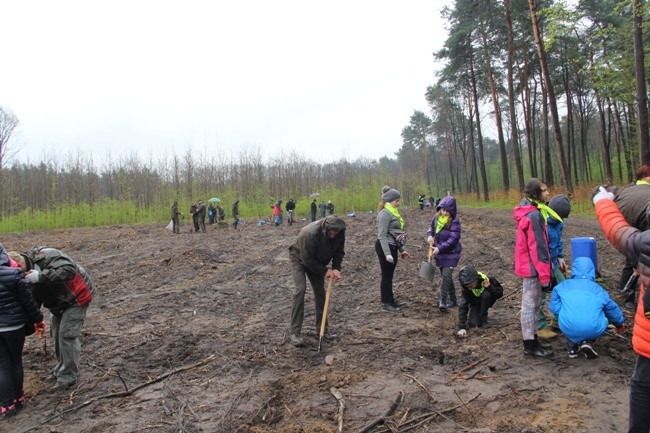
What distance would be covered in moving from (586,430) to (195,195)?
126ft

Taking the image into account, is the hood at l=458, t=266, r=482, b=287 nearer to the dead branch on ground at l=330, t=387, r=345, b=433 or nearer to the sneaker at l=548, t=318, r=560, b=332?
the sneaker at l=548, t=318, r=560, b=332

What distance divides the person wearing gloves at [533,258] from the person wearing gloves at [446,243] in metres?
1.59

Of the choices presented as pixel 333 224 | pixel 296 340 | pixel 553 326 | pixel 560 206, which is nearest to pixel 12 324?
pixel 296 340

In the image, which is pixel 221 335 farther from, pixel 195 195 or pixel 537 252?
pixel 195 195

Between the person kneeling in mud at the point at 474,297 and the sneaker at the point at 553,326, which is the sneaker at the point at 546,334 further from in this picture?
the person kneeling in mud at the point at 474,297

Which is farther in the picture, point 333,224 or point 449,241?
point 449,241

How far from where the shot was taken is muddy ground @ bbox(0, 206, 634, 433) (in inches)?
132

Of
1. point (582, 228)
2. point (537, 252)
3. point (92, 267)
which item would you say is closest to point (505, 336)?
point (537, 252)

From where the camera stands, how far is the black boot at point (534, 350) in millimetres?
4180

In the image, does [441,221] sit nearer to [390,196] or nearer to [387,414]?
[390,196]

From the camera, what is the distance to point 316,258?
202 inches

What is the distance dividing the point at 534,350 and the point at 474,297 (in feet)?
3.48

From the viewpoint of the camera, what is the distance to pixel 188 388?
4.14 meters

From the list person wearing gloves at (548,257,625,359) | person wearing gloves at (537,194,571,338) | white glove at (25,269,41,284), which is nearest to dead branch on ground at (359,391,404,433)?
person wearing gloves at (548,257,625,359)
